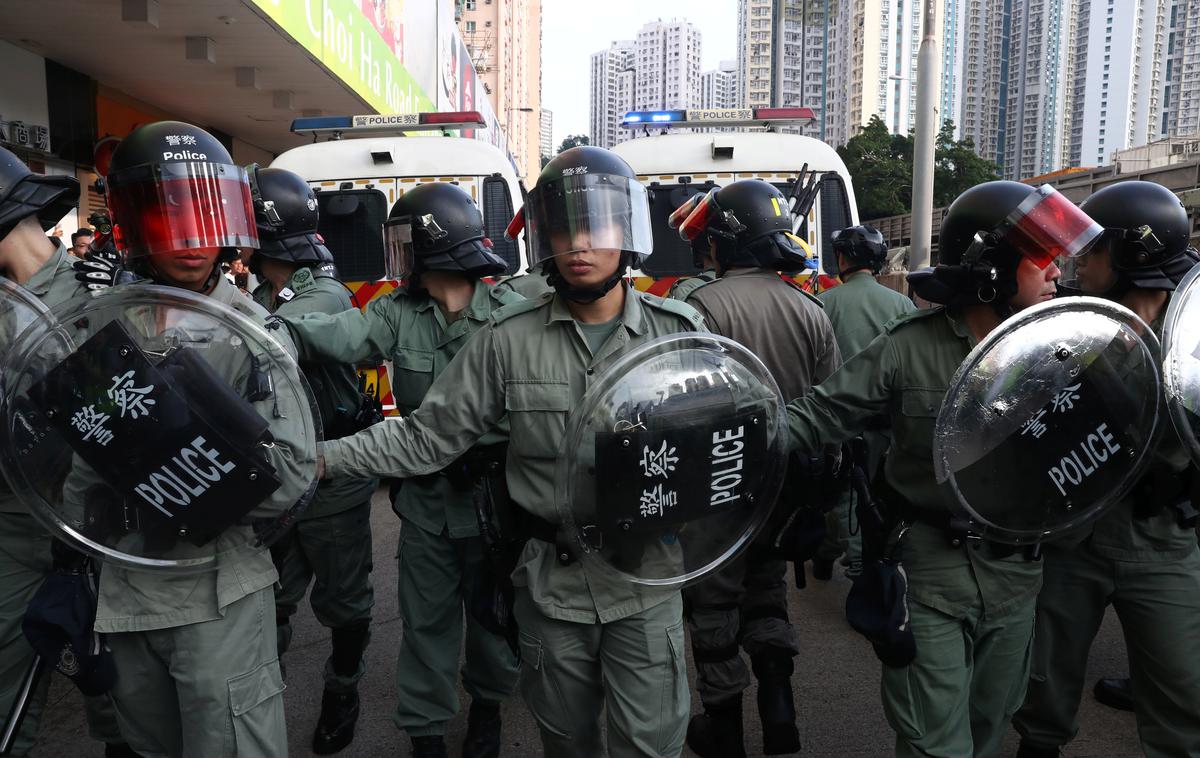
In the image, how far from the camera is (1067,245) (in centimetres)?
245

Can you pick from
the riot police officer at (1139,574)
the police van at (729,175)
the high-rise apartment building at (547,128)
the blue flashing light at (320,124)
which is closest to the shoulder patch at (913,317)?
the riot police officer at (1139,574)

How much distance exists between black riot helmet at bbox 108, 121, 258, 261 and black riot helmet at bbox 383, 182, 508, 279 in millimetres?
1084

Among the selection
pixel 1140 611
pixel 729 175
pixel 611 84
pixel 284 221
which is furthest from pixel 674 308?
pixel 611 84

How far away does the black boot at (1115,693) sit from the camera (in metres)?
3.84

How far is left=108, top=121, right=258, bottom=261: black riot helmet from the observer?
2.30m

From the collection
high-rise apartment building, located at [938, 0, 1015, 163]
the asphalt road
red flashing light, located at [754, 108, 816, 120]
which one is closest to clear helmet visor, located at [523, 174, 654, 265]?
the asphalt road

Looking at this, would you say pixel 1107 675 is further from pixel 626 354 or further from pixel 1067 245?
pixel 626 354

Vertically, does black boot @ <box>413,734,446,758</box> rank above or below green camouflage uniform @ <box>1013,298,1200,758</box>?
below

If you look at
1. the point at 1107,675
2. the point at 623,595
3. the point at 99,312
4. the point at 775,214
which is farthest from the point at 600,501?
the point at 1107,675

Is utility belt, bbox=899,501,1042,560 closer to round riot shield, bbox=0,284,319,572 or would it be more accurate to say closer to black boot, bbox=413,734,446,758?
round riot shield, bbox=0,284,319,572

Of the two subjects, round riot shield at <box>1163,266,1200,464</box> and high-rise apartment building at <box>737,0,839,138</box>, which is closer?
round riot shield at <box>1163,266,1200,464</box>

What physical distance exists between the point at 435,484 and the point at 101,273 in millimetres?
1261

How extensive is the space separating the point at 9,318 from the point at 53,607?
2.56 feet

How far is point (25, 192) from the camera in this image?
2.87 metres
